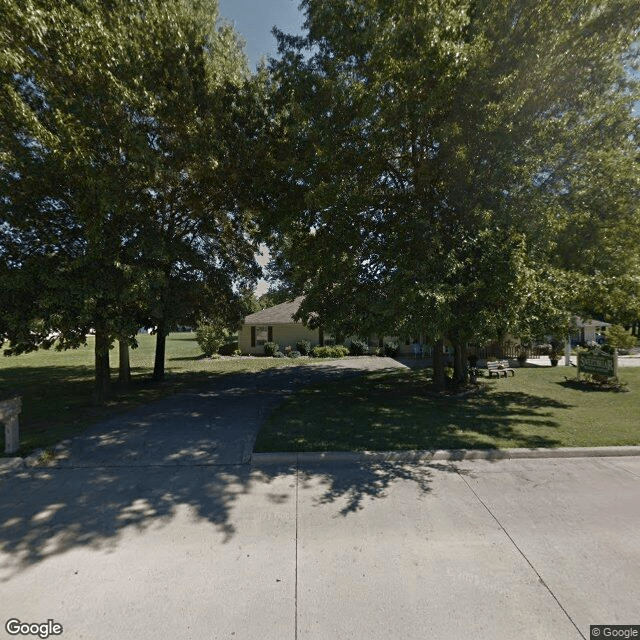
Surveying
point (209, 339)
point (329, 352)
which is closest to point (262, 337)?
point (209, 339)

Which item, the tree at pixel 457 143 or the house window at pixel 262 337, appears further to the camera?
the house window at pixel 262 337

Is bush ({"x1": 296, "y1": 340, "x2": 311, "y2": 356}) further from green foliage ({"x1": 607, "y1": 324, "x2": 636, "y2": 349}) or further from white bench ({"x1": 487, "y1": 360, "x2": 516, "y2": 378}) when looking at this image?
green foliage ({"x1": 607, "y1": 324, "x2": 636, "y2": 349})

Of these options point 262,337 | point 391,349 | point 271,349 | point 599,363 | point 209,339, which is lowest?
point 271,349

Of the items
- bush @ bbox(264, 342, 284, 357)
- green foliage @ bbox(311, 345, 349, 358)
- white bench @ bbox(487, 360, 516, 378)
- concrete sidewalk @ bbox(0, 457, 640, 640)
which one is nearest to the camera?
concrete sidewalk @ bbox(0, 457, 640, 640)

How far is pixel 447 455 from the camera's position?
251 inches

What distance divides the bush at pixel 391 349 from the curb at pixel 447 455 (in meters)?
19.0

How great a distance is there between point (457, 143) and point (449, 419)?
21.1ft

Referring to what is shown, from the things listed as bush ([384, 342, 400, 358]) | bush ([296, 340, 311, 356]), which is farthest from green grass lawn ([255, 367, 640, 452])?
bush ([296, 340, 311, 356])

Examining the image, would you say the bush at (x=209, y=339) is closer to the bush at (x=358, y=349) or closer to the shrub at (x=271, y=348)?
the shrub at (x=271, y=348)

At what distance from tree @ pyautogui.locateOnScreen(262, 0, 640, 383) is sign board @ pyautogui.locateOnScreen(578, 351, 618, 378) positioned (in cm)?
517

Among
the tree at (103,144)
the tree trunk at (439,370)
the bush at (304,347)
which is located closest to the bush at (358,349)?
the bush at (304,347)

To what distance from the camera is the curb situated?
6.28m

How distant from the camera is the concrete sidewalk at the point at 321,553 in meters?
2.98

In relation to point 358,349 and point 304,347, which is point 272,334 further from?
point 358,349
